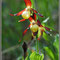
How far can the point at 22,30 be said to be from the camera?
1.03m

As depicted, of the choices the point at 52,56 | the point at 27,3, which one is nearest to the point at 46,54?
the point at 52,56

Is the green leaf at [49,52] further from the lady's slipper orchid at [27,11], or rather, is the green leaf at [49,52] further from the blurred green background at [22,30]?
the lady's slipper orchid at [27,11]

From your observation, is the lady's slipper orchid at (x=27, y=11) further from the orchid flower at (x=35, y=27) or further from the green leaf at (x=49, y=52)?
the green leaf at (x=49, y=52)

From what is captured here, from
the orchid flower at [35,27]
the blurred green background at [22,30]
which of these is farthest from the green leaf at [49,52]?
the orchid flower at [35,27]

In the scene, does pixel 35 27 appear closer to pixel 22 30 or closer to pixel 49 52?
pixel 49 52

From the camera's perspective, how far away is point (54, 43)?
A: 87 centimetres

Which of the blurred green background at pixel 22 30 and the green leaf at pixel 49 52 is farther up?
the blurred green background at pixel 22 30

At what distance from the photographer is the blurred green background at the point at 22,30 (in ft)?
2.83

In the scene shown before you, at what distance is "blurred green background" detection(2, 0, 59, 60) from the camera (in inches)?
33.9

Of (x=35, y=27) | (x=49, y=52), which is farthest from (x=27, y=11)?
(x=49, y=52)

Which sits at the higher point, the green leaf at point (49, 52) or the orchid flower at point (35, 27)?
the orchid flower at point (35, 27)

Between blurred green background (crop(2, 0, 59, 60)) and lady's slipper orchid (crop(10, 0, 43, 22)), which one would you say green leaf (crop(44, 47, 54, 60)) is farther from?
lady's slipper orchid (crop(10, 0, 43, 22))

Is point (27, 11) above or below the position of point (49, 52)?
above

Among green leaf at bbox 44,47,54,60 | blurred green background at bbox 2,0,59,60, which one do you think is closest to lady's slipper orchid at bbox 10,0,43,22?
blurred green background at bbox 2,0,59,60
